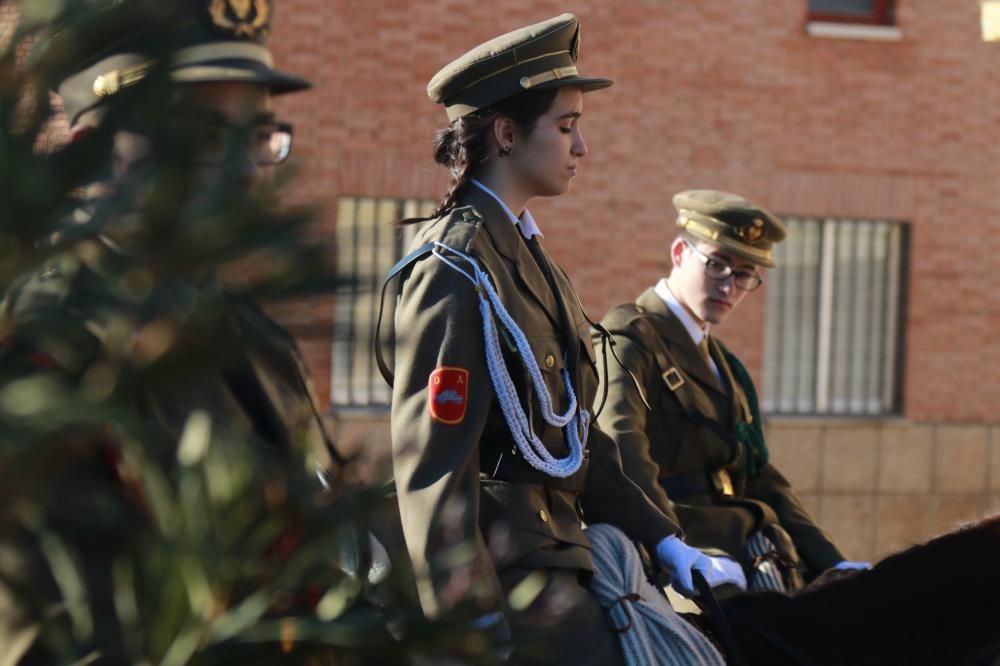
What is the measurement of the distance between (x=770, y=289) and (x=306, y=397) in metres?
11.7

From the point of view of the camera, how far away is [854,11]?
41.0ft

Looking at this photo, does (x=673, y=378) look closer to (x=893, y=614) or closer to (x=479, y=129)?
(x=893, y=614)

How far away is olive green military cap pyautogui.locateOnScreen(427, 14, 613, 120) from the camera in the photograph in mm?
3561

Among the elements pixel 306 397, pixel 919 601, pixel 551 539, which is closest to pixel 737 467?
pixel 919 601

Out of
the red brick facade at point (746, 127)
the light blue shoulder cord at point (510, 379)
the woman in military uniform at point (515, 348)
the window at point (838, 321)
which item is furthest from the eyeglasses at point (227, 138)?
the window at point (838, 321)

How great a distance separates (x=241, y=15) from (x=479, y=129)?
1896mm

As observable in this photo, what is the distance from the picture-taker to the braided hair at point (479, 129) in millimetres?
3529

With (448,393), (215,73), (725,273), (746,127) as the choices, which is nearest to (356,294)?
(215,73)

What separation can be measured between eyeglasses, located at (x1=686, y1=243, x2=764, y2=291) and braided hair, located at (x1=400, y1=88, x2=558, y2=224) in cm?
164

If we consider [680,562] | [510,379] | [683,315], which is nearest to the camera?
[510,379]

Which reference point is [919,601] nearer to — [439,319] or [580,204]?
[439,319]

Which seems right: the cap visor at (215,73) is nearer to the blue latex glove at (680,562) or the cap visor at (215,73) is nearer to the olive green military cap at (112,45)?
the olive green military cap at (112,45)

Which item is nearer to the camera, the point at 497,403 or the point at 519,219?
the point at 497,403

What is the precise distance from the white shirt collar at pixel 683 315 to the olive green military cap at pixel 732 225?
257 mm
